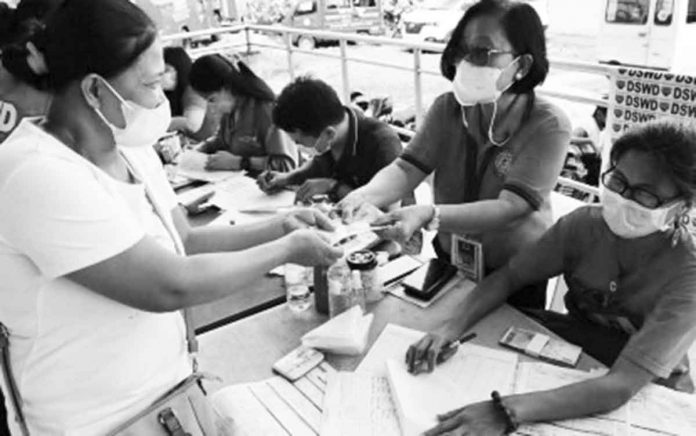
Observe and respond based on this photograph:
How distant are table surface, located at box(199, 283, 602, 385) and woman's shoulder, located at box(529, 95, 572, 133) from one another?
0.50m

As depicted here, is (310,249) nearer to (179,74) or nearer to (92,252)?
(92,252)

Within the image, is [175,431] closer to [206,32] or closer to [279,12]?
[206,32]

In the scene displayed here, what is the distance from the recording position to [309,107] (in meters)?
2.13

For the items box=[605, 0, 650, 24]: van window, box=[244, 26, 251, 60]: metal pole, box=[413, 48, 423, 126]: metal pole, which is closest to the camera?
box=[413, 48, 423, 126]: metal pole

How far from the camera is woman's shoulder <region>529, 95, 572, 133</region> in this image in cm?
156

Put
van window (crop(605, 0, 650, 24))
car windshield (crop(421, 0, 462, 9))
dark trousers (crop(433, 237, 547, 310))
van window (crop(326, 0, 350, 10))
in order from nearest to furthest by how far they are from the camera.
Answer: dark trousers (crop(433, 237, 547, 310)) → van window (crop(605, 0, 650, 24)) → car windshield (crop(421, 0, 462, 9)) → van window (crop(326, 0, 350, 10))

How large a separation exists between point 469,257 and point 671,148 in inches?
22.4

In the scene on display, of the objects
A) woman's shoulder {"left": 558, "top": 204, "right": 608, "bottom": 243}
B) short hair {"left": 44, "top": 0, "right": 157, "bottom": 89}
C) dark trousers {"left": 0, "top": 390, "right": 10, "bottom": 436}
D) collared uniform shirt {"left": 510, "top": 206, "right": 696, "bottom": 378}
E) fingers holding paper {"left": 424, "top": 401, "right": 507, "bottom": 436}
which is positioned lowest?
dark trousers {"left": 0, "top": 390, "right": 10, "bottom": 436}

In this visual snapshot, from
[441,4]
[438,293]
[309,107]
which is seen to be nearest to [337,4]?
[441,4]

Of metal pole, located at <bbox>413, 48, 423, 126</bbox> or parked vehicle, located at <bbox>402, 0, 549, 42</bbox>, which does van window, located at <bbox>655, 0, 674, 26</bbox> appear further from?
metal pole, located at <bbox>413, 48, 423, 126</bbox>

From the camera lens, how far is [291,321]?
1.45 m

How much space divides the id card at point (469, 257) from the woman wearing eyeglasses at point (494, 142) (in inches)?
0.9

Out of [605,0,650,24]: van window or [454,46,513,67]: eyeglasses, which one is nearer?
[454,46,513,67]: eyeglasses

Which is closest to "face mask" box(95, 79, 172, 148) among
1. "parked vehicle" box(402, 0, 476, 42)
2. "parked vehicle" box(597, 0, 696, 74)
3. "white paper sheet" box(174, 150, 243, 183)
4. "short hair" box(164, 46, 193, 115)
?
"white paper sheet" box(174, 150, 243, 183)
